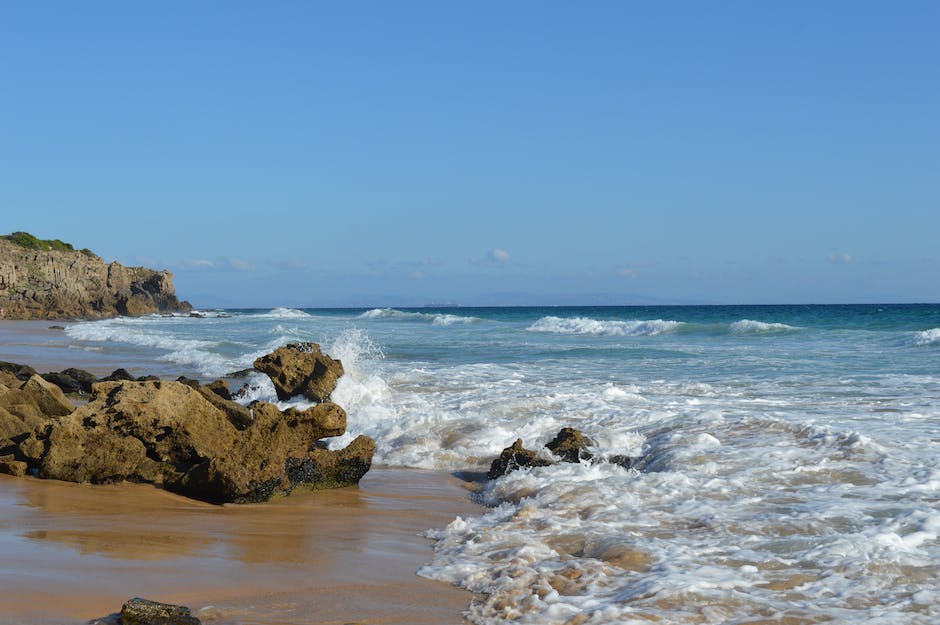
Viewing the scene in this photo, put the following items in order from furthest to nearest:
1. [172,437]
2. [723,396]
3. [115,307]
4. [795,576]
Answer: [115,307] < [723,396] < [172,437] < [795,576]

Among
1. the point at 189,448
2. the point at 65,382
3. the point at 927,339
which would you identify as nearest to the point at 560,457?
the point at 189,448

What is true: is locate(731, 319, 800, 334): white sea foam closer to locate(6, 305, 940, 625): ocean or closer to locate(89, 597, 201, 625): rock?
locate(6, 305, 940, 625): ocean

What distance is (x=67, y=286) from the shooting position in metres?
71.8

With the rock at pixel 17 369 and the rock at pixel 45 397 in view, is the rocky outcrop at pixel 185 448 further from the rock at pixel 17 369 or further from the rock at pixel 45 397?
the rock at pixel 17 369

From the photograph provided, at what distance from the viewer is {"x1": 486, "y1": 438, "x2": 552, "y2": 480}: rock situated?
339 inches

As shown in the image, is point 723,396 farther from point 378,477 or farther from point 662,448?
point 378,477

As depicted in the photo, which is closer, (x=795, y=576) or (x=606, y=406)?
(x=795, y=576)

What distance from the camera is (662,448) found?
9312 mm

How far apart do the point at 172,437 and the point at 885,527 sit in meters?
5.88

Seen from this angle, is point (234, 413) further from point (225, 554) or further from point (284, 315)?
point (284, 315)

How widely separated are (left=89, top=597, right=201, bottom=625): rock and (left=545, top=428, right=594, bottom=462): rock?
5.24 m

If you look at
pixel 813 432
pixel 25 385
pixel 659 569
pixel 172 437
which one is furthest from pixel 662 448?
pixel 25 385

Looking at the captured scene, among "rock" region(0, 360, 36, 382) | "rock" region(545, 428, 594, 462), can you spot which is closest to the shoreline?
"rock" region(545, 428, 594, 462)

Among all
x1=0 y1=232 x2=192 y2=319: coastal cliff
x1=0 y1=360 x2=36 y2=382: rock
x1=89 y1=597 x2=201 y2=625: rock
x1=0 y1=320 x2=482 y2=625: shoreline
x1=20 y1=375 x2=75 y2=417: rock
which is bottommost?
x1=0 y1=320 x2=482 y2=625: shoreline
